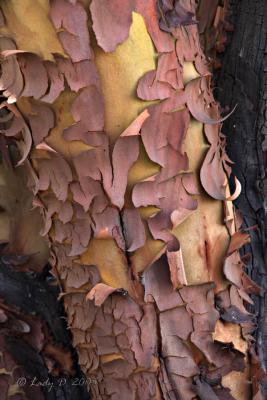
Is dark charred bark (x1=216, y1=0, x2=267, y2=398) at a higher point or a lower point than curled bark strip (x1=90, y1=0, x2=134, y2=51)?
lower

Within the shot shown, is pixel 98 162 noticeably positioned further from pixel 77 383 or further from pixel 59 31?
pixel 77 383

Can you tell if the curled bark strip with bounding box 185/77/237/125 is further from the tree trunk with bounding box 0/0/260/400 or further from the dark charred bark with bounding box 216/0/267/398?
the dark charred bark with bounding box 216/0/267/398

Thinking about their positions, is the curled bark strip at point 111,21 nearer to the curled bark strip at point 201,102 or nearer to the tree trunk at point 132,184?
the tree trunk at point 132,184

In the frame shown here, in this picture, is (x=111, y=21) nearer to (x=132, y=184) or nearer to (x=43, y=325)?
(x=132, y=184)

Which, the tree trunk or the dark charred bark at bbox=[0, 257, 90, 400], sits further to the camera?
the dark charred bark at bbox=[0, 257, 90, 400]

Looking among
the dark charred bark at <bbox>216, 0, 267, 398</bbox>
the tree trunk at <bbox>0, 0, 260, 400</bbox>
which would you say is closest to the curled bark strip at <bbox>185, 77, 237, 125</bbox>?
the tree trunk at <bbox>0, 0, 260, 400</bbox>

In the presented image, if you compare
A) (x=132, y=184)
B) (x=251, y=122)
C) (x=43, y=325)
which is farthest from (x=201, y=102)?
(x=43, y=325)
